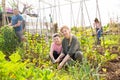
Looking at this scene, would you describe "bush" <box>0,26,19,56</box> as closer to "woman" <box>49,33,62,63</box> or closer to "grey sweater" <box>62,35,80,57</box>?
"woman" <box>49,33,62,63</box>

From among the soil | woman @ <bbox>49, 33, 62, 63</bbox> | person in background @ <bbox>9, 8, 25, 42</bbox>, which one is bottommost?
the soil

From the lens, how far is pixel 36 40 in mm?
8602

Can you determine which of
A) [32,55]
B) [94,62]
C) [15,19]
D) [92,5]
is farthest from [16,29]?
[92,5]

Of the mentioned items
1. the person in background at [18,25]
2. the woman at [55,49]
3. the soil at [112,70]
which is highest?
the person in background at [18,25]

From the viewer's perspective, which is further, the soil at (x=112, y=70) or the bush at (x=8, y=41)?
the bush at (x=8, y=41)

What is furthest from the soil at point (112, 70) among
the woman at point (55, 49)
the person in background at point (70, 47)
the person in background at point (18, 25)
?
the person in background at point (18, 25)

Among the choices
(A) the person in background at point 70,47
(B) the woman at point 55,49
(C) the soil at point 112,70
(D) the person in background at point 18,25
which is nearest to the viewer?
(C) the soil at point 112,70

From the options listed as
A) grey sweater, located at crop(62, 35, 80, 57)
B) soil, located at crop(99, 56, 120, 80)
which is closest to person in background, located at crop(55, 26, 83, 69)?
grey sweater, located at crop(62, 35, 80, 57)

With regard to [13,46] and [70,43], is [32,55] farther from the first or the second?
[70,43]

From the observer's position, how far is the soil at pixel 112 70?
4.50 metres

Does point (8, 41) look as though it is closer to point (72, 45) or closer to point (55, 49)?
point (55, 49)

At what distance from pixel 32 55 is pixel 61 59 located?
1.47 m

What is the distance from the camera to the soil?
4500mm

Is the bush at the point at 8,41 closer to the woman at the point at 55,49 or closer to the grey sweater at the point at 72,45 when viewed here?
the woman at the point at 55,49
